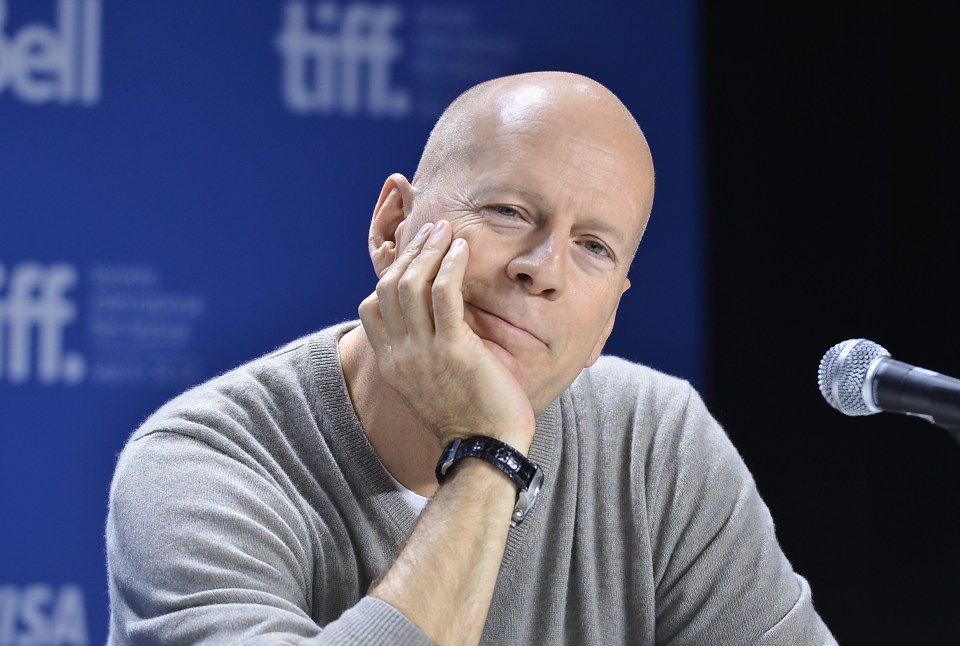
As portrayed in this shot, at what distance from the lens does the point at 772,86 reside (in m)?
4.06

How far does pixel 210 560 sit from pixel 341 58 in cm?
249

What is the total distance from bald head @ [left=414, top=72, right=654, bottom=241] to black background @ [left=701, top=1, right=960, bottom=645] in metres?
2.19

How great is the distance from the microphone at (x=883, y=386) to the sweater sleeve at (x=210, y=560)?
0.63m

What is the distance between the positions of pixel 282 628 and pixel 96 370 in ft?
7.22

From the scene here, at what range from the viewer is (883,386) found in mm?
1509

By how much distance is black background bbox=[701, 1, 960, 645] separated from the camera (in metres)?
4.01

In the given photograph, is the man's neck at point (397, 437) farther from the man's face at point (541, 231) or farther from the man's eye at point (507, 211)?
the man's eye at point (507, 211)

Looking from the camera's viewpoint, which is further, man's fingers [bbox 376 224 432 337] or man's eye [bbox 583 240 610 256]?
man's eye [bbox 583 240 610 256]

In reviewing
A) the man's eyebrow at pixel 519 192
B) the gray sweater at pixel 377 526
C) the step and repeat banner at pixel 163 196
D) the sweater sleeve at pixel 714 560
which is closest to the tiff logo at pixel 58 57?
the step and repeat banner at pixel 163 196

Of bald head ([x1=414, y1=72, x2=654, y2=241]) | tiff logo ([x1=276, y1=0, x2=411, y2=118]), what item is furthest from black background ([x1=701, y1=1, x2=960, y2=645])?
bald head ([x1=414, y1=72, x2=654, y2=241])

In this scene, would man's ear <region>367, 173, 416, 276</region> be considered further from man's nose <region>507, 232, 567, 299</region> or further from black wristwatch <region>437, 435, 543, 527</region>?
black wristwatch <region>437, 435, 543, 527</region>

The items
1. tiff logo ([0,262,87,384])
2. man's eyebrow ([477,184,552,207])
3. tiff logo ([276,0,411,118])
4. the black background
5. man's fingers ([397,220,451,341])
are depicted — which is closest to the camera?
man's fingers ([397,220,451,341])

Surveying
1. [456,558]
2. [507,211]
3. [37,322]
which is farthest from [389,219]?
[37,322]

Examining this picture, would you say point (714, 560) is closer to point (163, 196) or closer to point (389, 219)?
point (389, 219)
